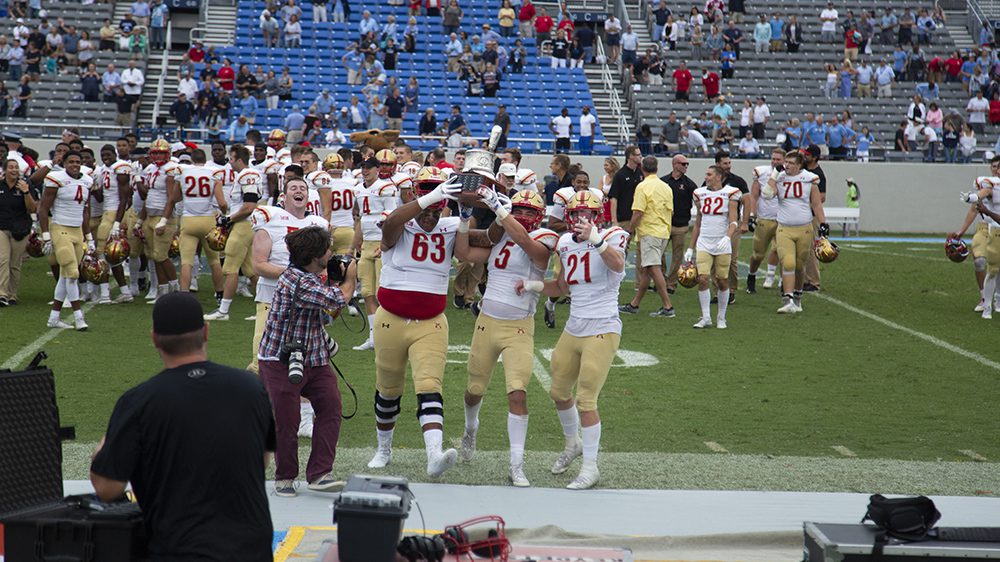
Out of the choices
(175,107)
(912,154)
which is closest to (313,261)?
(175,107)

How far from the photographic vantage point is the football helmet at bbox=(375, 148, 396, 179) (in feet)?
38.2

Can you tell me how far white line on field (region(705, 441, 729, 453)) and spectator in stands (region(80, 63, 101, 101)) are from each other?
72.1 ft

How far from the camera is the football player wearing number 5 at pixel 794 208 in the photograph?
533 inches

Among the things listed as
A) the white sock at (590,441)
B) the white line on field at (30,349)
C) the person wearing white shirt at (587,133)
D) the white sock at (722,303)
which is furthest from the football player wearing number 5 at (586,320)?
the person wearing white shirt at (587,133)

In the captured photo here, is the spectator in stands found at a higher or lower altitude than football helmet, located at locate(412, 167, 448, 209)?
lower

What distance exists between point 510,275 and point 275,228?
1765 millimetres

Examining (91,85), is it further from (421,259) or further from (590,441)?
(590,441)

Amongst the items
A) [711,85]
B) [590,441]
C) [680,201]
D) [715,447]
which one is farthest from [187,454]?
[711,85]

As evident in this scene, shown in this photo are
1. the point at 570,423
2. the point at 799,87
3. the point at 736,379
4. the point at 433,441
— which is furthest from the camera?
the point at 799,87

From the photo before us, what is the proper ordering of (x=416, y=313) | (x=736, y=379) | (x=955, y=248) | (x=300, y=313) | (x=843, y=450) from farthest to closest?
(x=955, y=248), (x=736, y=379), (x=843, y=450), (x=416, y=313), (x=300, y=313)

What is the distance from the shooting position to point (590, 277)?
23.0 feet

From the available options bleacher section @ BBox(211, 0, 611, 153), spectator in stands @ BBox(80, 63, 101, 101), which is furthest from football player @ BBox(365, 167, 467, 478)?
spectator in stands @ BBox(80, 63, 101, 101)

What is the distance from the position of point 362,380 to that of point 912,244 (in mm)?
17417

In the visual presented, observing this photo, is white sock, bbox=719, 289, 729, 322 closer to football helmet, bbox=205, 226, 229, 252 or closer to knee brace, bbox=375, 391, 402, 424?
football helmet, bbox=205, 226, 229, 252
